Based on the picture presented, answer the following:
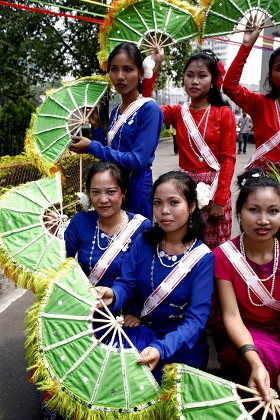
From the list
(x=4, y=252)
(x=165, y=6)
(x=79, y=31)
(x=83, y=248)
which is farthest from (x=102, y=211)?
(x=79, y=31)

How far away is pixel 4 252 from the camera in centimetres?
234

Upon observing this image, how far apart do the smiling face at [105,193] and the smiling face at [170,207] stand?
1.20 ft

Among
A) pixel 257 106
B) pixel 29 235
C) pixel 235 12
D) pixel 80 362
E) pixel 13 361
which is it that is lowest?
pixel 13 361

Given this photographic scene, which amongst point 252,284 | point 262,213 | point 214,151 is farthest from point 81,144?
point 252,284

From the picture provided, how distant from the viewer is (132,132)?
2.62 m

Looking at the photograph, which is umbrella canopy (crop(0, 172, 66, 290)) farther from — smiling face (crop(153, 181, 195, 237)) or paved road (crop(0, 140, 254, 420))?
paved road (crop(0, 140, 254, 420))

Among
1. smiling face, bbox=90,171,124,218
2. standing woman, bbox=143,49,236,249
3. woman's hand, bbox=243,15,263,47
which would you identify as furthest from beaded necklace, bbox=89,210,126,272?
woman's hand, bbox=243,15,263,47

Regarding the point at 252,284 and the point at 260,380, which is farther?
the point at 252,284

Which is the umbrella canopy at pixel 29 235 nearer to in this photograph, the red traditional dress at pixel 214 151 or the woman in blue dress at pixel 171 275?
the woman in blue dress at pixel 171 275

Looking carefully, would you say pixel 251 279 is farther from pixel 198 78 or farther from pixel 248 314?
pixel 198 78

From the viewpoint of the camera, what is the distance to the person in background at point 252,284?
6.58ft

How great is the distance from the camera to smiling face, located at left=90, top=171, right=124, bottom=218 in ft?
7.93

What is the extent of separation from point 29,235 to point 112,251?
0.48 m

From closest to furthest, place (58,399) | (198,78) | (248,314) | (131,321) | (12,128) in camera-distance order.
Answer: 1. (58,399)
2. (248,314)
3. (131,321)
4. (198,78)
5. (12,128)
